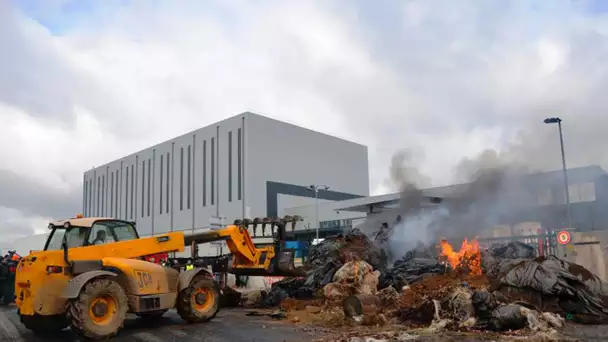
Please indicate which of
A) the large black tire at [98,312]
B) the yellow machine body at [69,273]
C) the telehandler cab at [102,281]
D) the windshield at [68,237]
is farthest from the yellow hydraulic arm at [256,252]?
the large black tire at [98,312]

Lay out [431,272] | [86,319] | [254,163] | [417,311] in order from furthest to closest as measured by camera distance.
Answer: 1. [254,163]
2. [431,272]
3. [417,311]
4. [86,319]

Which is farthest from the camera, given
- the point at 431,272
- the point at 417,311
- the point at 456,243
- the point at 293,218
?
the point at 456,243

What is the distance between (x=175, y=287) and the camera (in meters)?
11.3

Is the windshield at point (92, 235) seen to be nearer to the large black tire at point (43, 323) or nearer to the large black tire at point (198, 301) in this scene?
the large black tire at point (43, 323)

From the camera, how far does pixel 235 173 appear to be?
52156 millimetres

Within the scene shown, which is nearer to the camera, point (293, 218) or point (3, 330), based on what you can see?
point (3, 330)

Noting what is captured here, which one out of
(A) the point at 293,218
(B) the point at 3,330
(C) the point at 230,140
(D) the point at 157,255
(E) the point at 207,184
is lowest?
(B) the point at 3,330

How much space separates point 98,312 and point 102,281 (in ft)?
1.91

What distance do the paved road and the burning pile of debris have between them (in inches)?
60.3

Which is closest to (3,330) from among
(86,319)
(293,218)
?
(86,319)

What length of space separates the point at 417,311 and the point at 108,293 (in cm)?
648

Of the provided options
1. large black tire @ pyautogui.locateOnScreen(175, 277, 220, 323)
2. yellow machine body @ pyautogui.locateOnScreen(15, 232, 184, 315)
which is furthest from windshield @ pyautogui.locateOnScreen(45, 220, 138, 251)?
large black tire @ pyautogui.locateOnScreen(175, 277, 220, 323)

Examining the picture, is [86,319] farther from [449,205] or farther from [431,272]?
[449,205]

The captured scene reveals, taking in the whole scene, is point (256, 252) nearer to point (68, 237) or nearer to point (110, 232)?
point (110, 232)
